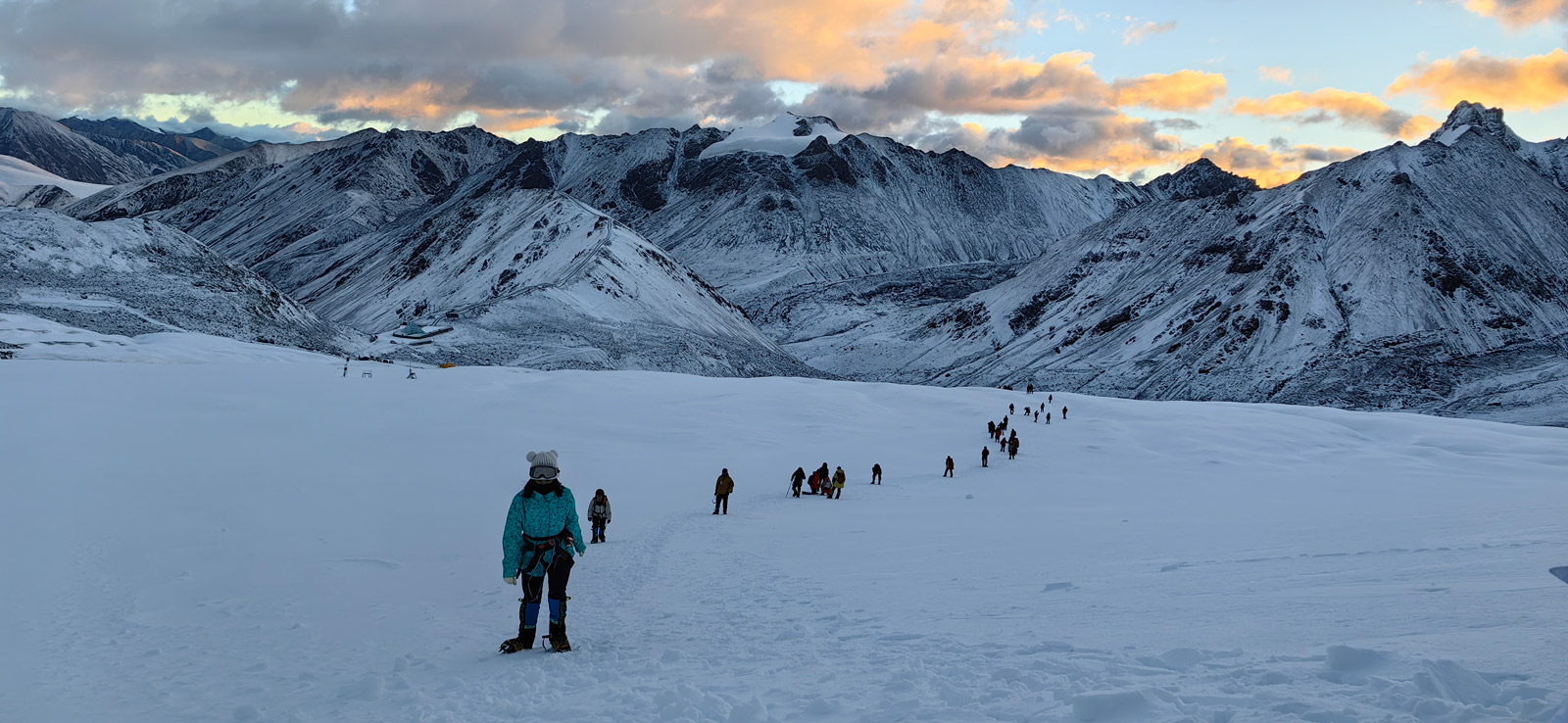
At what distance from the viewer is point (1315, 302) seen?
368ft

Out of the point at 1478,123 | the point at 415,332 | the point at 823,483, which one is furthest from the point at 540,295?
the point at 1478,123

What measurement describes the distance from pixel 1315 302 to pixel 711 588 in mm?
118317

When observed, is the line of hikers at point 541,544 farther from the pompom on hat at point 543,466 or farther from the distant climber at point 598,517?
the distant climber at point 598,517

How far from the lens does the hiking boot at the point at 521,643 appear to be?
8828 millimetres

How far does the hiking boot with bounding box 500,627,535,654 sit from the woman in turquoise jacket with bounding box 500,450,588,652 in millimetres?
17

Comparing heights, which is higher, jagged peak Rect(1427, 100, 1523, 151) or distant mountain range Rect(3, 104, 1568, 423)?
jagged peak Rect(1427, 100, 1523, 151)

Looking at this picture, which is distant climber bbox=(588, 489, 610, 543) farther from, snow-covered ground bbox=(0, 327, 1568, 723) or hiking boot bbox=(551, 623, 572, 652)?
hiking boot bbox=(551, 623, 572, 652)

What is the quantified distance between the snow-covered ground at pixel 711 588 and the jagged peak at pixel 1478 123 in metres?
144

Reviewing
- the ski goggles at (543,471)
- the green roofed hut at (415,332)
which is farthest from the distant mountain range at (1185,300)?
the ski goggles at (543,471)

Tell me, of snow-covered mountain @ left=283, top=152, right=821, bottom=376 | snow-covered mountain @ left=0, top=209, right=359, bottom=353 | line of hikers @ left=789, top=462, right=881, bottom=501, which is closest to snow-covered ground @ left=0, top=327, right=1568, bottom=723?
line of hikers @ left=789, top=462, right=881, bottom=501

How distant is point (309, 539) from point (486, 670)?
23.8ft

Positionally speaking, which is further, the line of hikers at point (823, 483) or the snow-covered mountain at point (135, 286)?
the snow-covered mountain at point (135, 286)

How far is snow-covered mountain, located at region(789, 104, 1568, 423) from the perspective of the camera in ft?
322

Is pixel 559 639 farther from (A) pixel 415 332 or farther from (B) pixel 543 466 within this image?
(A) pixel 415 332
